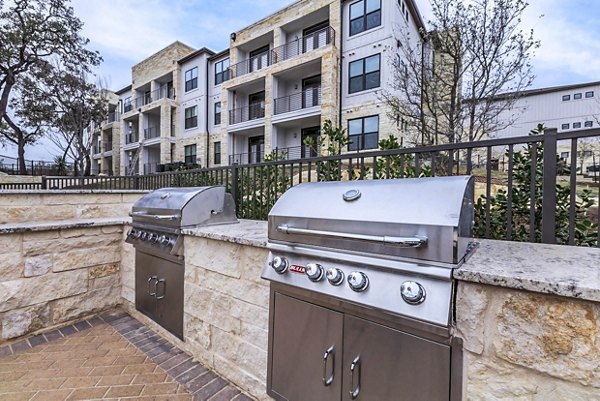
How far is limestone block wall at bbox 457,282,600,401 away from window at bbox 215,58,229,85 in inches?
703

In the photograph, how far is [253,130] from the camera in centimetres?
1580

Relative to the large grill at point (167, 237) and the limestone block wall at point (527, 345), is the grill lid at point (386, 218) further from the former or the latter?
the large grill at point (167, 237)

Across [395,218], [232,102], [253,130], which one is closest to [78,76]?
[232,102]

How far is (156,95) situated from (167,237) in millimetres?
21417

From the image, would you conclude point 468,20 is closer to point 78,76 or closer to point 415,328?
point 415,328

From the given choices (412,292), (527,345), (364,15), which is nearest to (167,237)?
(412,292)

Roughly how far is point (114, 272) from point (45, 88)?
19.1 m

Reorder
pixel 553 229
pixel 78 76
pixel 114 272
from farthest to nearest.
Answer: pixel 78 76, pixel 114 272, pixel 553 229

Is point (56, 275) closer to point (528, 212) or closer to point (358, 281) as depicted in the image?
point (358, 281)

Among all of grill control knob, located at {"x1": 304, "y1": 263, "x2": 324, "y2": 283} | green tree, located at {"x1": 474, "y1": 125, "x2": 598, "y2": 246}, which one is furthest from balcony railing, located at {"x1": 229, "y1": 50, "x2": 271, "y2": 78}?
grill control knob, located at {"x1": 304, "y1": 263, "x2": 324, "y2": 283}

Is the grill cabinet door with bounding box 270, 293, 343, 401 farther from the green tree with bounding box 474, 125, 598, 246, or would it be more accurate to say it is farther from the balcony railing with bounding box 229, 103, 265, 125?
the balcony railing with bounding box 229, 103, 265, 125

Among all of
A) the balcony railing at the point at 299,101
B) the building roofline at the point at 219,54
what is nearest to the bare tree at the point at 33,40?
the building roofline at the point at 219,54

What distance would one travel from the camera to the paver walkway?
2.04m

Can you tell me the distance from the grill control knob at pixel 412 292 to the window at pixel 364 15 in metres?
12.7
